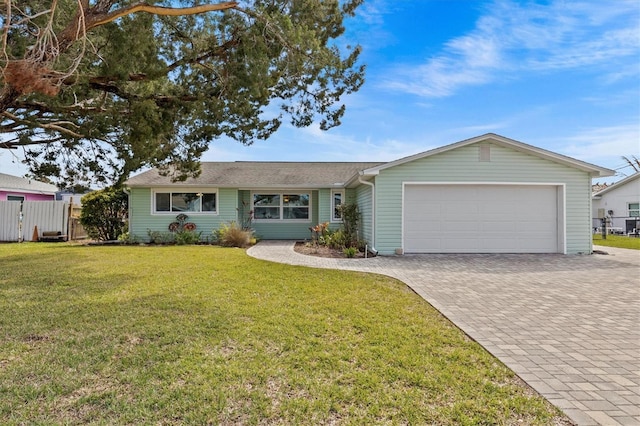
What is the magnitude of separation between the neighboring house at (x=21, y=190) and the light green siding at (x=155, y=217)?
9831 mm

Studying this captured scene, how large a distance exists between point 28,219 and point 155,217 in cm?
638

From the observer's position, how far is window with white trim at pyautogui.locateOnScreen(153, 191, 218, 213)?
635 inches

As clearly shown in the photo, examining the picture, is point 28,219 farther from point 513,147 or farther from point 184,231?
point 513,147

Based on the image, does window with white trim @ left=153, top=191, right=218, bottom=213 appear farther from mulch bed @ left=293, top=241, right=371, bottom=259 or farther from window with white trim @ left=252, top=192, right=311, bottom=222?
mulch bed @ left=293, top=241, right=371, bottom=259

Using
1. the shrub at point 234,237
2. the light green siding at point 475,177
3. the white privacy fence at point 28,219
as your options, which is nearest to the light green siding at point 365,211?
the light green siding at point 475,177

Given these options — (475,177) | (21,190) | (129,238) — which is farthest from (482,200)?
(21,190)

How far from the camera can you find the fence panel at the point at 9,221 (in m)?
16.4

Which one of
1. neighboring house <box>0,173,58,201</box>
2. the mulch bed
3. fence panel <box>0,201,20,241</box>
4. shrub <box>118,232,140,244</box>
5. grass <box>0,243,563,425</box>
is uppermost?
neighboring house <box>0,173,58,201</box>

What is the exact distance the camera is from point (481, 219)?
38.4ft

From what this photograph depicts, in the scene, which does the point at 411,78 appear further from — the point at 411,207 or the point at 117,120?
the point at 117,120

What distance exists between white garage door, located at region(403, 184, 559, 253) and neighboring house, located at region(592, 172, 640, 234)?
568 inches

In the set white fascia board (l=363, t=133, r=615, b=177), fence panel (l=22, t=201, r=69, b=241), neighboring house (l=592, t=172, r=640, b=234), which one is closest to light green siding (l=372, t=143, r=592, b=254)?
white fascia board (l=363, t=133, r=615, b=177)

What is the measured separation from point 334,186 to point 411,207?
17.4 ft

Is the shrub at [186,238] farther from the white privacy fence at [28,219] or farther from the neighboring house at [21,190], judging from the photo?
the neighboring house at [21,190]
